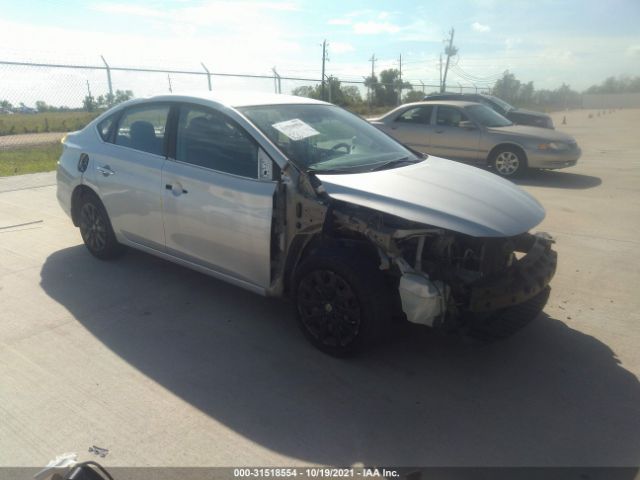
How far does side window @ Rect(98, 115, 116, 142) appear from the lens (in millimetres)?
4750

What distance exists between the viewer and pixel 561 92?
7612 cm

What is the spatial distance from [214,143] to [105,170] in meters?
1.37

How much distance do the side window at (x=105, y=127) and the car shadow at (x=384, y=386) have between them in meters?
1.54

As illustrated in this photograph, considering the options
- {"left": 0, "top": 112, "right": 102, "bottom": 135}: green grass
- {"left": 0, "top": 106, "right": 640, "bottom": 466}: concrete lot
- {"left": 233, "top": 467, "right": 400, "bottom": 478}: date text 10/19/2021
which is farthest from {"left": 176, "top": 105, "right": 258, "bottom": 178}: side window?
{"left": 0, "top": 112, "right": 102, "bottom": 135}: green grass

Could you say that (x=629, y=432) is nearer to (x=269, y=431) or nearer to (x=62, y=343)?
(x=269, y=431)

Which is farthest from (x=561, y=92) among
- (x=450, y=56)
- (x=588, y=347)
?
(x=588, y=347)

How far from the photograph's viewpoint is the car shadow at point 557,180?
9344 mm

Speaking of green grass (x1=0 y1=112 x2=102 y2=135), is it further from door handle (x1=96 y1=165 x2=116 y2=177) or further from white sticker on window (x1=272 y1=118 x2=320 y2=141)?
white sticker on window (x1=272 y1=118 x2=320 y2=141)

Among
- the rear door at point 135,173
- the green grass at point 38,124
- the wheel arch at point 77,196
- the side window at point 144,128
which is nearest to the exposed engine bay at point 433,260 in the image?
the rear door at point 135,173

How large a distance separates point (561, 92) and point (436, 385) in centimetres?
8469

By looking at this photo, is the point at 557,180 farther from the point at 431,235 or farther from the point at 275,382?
the point at 275,382

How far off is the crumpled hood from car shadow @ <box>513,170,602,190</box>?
632 centimetres

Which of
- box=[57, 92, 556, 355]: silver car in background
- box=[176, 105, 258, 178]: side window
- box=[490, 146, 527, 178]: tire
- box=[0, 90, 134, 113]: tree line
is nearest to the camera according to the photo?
box=[57, 92, 556, 355]: silver car in background

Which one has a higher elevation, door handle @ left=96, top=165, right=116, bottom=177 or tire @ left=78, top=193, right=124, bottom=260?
door handle @ left=96, top=165, right=116, bottom=177
